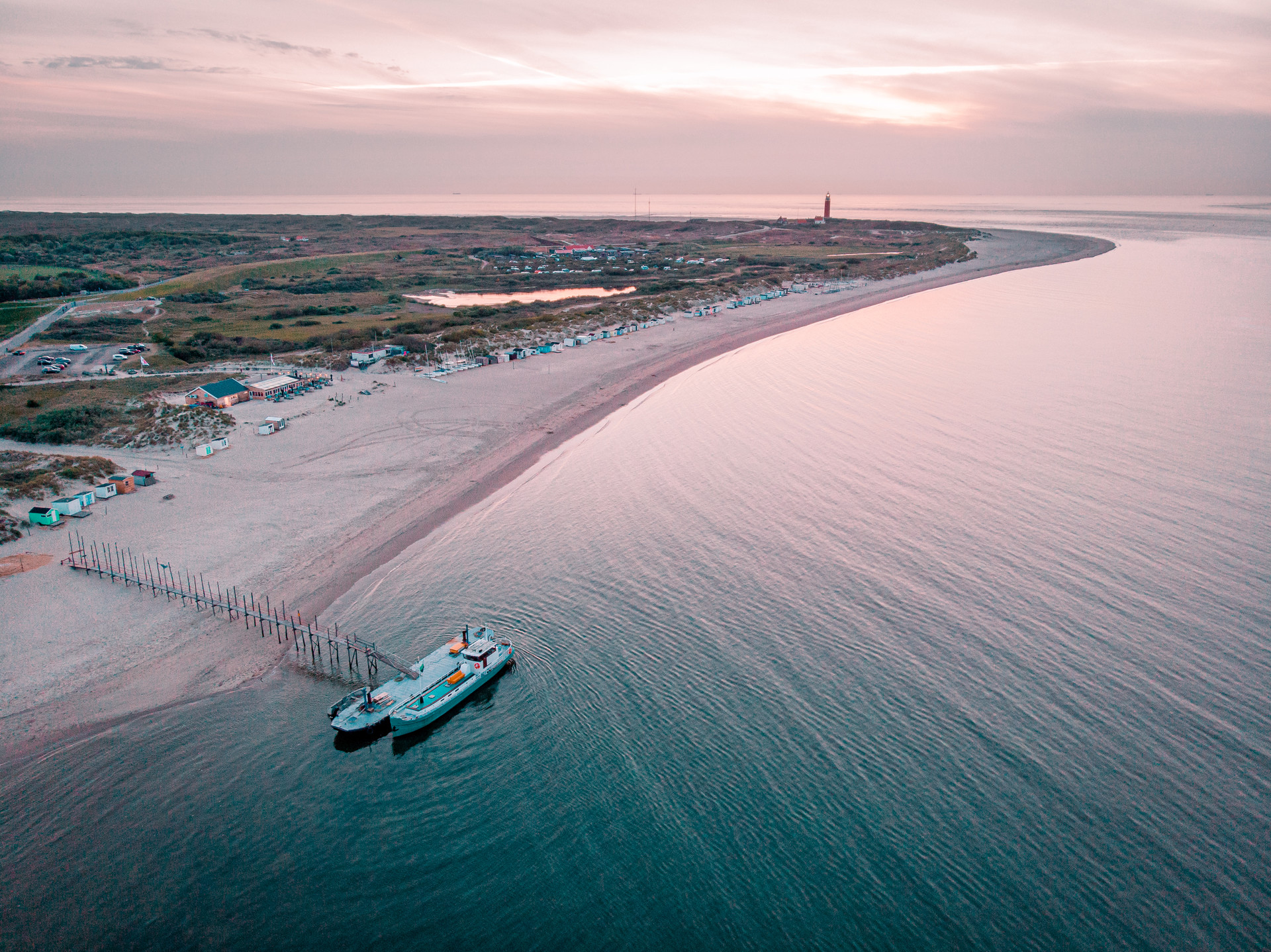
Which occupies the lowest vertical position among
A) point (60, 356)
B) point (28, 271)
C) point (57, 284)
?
point (60, 356)

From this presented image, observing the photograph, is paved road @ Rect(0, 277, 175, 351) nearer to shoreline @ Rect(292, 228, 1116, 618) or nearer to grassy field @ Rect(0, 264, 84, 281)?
grassy field @ Rect(0, 264, 84, 281)

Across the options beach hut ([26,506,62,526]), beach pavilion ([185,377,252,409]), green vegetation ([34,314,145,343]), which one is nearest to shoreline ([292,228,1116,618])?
beach hut ([26,506,62,526])

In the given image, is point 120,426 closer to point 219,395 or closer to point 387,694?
point 219,395

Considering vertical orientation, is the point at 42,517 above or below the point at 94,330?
below

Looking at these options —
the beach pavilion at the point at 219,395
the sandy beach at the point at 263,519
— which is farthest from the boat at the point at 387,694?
the beach pavilion at the point at 219,395

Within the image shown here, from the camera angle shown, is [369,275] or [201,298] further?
[369,275]

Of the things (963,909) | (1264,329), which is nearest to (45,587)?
(963,909)

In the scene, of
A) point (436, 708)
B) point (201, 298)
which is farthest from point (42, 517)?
point (201, 298)
